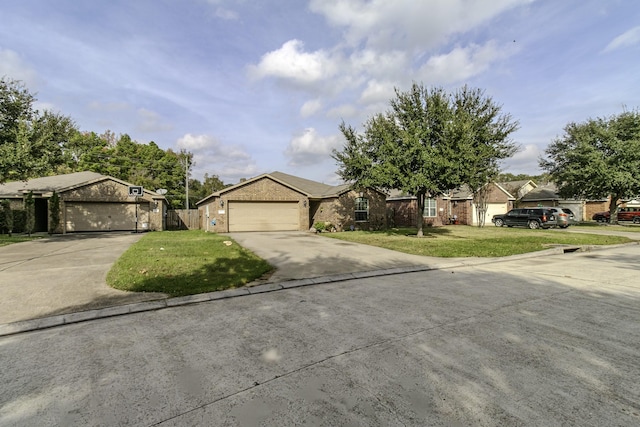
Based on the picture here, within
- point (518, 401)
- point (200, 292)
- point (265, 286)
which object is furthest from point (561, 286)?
point (200, 292)

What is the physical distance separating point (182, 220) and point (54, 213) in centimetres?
886

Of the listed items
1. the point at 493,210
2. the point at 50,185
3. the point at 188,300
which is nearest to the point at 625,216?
the point at 493,210

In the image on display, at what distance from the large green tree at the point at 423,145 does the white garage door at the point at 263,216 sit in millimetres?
6916

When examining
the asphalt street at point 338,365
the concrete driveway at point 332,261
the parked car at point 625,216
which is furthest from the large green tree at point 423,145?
the parked car at point 625,216

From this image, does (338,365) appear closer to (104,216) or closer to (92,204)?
(104,216)

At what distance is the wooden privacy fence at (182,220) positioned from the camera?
26.1 metres

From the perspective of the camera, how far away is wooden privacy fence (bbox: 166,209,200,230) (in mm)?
26094

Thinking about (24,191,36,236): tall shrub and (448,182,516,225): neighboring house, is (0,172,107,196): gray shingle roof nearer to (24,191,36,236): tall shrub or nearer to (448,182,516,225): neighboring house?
(24,191,36,236): tall shrub

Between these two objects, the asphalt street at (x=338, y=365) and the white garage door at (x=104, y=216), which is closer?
the asphalt street at (x=338, y=365)

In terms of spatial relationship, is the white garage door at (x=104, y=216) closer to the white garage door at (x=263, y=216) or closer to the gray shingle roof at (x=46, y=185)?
the gray shingle roof at (x=46, y=185)

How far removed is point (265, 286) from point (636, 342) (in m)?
5.63

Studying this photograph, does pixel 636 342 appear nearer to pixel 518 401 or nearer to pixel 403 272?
pixel 518 401

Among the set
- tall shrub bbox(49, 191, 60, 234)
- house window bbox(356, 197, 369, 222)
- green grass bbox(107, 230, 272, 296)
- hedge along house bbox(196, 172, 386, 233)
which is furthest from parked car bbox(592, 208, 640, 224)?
tall shrub bbox(49, 191, 60, 234)

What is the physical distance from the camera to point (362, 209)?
79.9 ft
